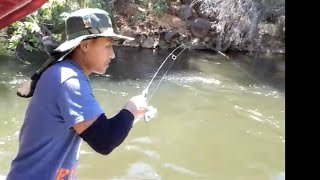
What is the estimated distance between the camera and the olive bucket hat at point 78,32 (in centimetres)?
Result: 168

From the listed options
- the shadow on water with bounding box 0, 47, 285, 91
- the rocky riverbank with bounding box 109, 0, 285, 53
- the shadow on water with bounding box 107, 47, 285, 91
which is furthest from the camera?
the rocky riverbank with bounding box 109, 0, 285, 53

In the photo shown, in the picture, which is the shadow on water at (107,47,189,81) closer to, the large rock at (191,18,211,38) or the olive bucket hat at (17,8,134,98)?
the large rock at (191,18,211,38)

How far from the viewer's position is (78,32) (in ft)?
5.68

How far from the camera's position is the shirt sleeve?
150cm

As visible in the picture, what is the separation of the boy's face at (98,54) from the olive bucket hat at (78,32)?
26 millimetres

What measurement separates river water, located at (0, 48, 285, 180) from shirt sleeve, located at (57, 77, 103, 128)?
380 centimetres

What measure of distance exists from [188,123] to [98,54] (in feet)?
20.6

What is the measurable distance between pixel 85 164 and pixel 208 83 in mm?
4408

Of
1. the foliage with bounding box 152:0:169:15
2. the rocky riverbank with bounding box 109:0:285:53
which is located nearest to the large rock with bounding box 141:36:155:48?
the rocky riverbank with bounding box 109:0:285:53

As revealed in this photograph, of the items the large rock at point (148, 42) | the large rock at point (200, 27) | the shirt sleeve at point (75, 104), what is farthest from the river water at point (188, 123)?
the shirt sleeve at point (75, 104)

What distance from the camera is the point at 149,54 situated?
482 inches

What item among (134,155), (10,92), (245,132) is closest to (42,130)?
(134,155)

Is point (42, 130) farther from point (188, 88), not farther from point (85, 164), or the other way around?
point (188, 88)

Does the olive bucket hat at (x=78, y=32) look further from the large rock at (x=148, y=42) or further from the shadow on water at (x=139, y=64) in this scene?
the large rock at (x=148, y=42)
